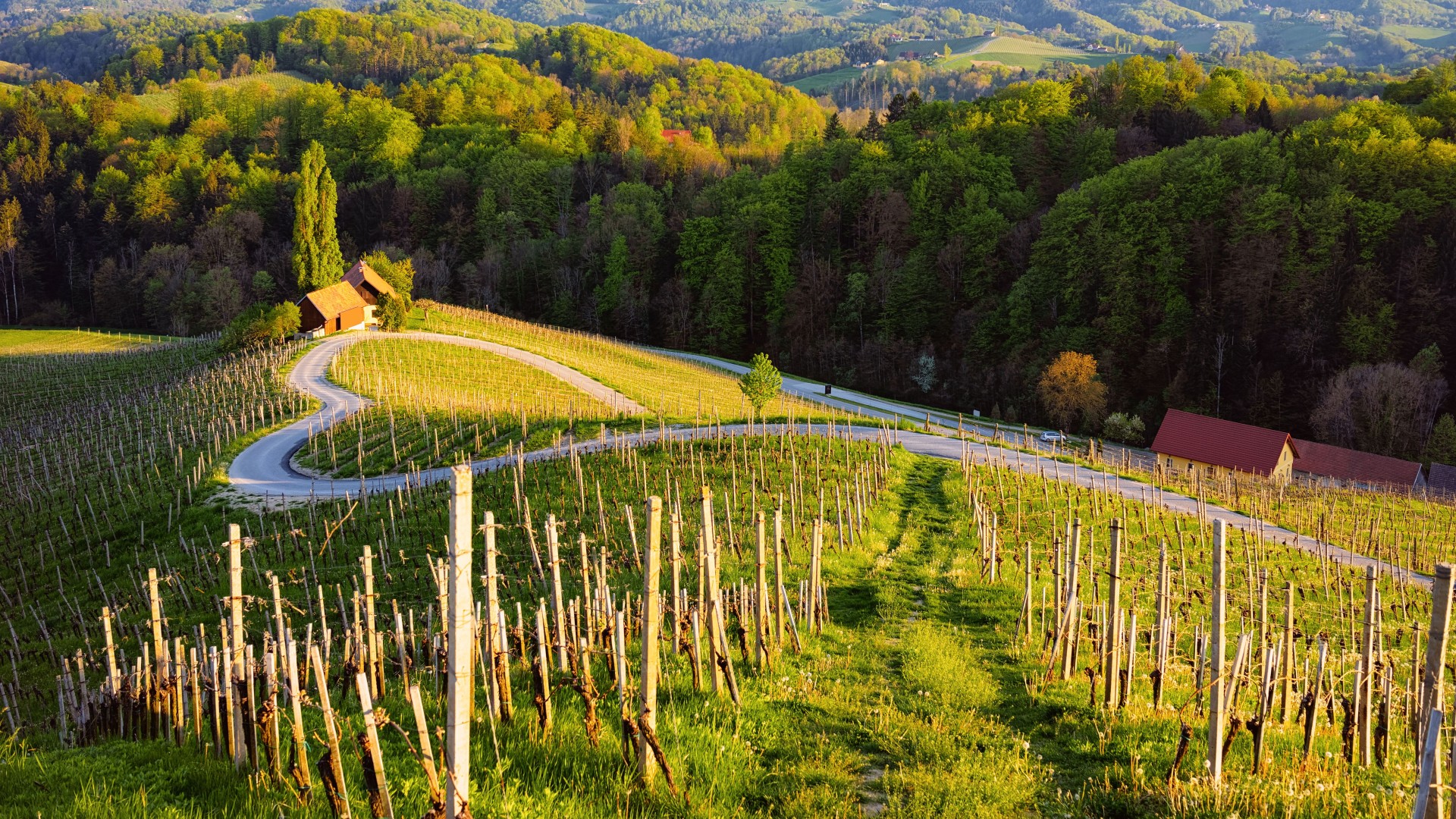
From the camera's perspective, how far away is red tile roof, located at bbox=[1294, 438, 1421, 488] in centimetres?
4328

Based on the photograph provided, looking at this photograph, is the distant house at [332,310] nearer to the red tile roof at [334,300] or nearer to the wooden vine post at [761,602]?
the red tile roof at [334,300]

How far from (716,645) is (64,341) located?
3352 inches

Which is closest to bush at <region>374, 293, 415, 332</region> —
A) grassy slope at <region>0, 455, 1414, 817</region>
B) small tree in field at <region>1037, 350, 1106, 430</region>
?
small tree in field at <region>1037, 350, 1106, 430</region>

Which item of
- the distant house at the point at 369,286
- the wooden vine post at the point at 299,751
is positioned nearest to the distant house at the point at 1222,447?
the wooden vine post at the point at 299,751

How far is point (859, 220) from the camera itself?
8712 centimetres

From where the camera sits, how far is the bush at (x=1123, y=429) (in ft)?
171

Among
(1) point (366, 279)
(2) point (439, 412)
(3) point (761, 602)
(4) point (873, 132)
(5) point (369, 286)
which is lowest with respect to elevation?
(2) point (439, 412)

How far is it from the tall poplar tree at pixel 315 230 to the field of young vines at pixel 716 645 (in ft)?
105

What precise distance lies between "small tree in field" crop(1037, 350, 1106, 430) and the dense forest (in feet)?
7.82

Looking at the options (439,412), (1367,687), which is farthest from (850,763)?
(439,412)

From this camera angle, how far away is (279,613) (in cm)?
835

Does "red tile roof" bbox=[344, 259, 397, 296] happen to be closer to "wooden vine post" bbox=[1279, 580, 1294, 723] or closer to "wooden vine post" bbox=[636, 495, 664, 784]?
"wooden vine post" bbox=[636, 495, 664, 784]

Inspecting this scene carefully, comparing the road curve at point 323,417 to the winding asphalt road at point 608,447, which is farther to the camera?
the road curve at point 323,417

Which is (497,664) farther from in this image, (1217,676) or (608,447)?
(608,447)
